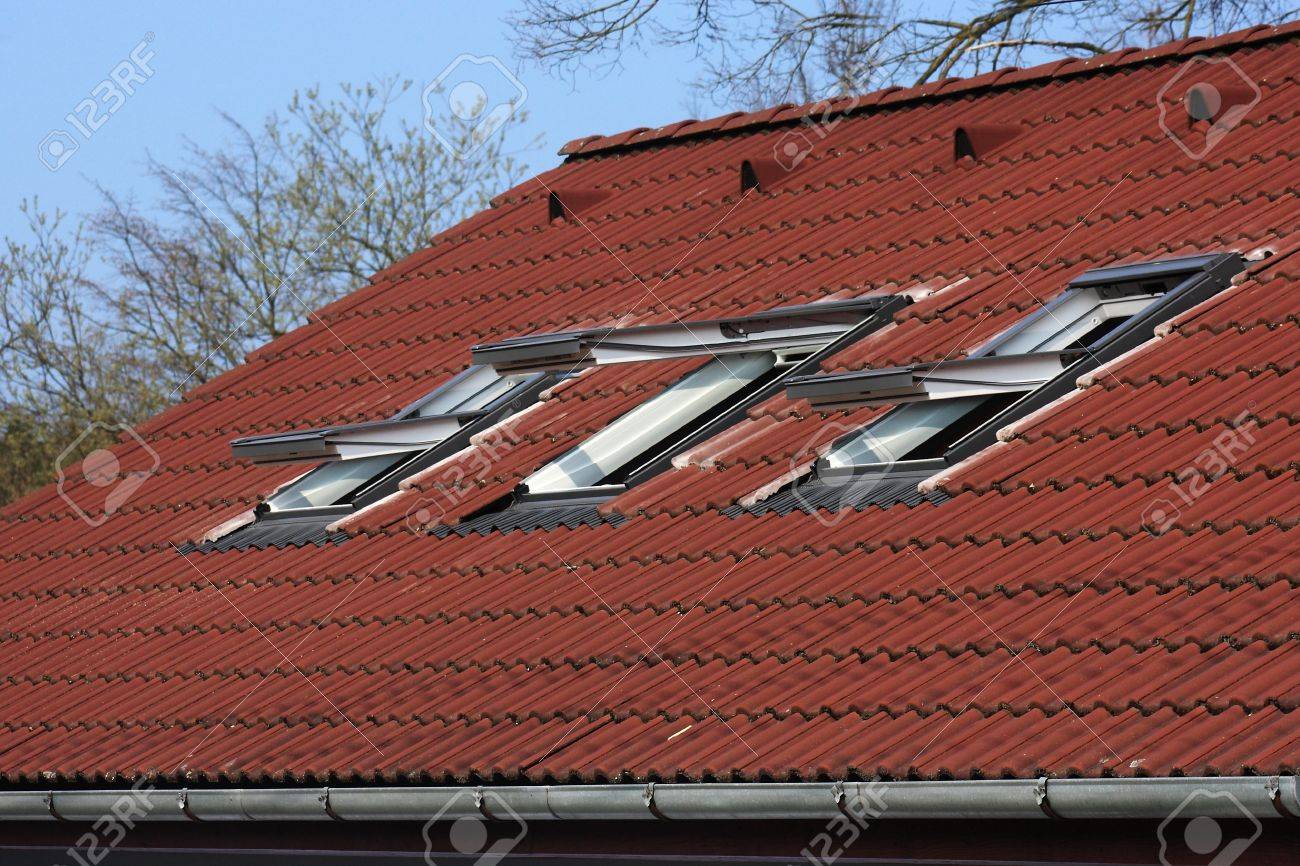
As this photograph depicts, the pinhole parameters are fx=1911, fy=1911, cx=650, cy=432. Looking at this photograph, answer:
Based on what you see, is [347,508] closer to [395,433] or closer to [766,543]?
[395,433]

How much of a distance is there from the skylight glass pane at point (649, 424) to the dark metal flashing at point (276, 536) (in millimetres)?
1093

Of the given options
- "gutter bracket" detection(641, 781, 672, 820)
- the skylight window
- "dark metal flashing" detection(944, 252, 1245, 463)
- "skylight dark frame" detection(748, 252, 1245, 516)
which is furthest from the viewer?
the skylight window

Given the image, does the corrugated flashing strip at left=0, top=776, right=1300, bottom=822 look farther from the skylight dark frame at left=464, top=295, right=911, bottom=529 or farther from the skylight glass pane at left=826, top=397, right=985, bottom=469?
the skylight glass pane at left=826, top=397, right=985, bottom=469

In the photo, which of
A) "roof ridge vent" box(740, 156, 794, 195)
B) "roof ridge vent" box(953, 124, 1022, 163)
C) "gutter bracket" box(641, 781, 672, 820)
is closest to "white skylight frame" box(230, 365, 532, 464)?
"roof ridge vent" box(740, 156, 794, 195)

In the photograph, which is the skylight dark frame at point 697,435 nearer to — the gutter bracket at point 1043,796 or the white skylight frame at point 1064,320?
the white skylight frame at point 1064,320

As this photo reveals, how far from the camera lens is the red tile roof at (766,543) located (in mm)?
5574

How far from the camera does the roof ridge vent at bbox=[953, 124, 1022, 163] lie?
32.7 feet

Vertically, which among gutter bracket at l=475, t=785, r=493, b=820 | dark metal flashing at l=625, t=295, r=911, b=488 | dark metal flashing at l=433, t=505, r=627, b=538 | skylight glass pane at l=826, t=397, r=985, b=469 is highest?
dark metal flashing at l=433, t=505, r=627, b=538

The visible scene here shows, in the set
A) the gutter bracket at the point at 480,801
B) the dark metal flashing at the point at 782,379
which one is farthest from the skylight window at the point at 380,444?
the gutter bracket at the point at 480,801

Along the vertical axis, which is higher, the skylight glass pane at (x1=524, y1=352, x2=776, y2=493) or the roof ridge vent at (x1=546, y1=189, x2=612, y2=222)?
the roof ridge vent at (x1=546, y1=189, x2=612, y2=222)

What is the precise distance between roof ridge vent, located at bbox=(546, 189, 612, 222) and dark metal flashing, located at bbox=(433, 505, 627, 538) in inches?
133

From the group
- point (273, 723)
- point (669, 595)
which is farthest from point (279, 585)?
Result: point (669, 595)

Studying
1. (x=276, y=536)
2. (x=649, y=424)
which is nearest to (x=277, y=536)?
(x=276, y=536)

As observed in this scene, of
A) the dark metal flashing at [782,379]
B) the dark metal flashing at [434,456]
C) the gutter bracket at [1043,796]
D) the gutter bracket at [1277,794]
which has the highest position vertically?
A: the dark metal flashing at [434,456]
